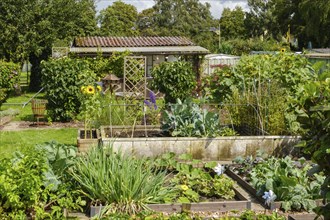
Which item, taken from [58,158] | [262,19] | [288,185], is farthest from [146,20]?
[288,185]

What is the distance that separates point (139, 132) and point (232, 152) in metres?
2.10

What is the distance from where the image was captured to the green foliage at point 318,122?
9.41ft

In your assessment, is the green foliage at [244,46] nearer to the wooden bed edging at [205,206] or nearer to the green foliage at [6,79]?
the green foliage at [6,79]

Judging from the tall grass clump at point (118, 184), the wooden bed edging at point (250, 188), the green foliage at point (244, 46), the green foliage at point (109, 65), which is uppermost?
the green foliage at point (244, 46)

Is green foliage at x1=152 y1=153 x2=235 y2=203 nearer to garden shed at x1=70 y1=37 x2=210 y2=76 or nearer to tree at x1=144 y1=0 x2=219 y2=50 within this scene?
garden shed at x1=70 y1=37 x2=210 y2=76

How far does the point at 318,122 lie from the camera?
117 inches

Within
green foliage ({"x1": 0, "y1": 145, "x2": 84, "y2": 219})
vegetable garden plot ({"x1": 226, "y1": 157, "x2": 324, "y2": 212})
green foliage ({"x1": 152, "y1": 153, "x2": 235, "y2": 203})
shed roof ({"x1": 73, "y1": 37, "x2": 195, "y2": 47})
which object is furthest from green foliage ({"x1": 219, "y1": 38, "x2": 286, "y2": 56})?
green foliage ({"x1": 0, "y1": 145, "x2": 84, "y2": 219})

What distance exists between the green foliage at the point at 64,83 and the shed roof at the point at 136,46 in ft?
24.1

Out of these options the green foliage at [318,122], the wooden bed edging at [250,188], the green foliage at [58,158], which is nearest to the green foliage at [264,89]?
the wooden bed edging at [250,188]

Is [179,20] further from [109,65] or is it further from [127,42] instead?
[109,65]

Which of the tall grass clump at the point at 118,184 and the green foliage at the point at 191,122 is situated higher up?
the green foliage at the point at 191,122

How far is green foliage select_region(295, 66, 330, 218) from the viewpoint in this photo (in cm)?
287

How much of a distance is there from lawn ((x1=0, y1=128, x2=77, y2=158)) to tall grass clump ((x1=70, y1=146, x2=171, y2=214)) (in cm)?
444

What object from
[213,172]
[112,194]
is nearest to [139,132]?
[213,172]
